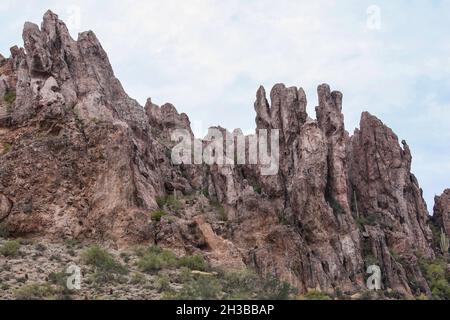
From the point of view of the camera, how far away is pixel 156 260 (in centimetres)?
3453

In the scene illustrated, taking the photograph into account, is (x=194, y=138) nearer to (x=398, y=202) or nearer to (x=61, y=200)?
(x=398, y=202)

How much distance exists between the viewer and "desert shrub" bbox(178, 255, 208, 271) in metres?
36.5

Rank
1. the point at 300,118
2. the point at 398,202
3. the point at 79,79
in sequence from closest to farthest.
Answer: the point at 79,79 < the point at 300,118 < the point at 398,202

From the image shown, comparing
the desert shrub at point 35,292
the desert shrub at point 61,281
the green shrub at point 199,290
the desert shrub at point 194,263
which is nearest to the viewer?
the desert shrub at point 35,292

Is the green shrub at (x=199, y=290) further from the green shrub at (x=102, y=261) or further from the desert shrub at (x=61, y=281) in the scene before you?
the desert shrub at (x=61, y=281)

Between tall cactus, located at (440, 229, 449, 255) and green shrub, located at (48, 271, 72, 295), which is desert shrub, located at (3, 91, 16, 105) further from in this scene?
tall cactus, located at (440, 229, 449, 255)

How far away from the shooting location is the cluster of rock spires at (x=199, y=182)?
39344 millimetres

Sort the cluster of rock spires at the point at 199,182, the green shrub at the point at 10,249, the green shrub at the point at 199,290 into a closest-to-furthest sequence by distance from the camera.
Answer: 1. the green shrub at the point at 199,290
2. the green shrub at the point at 10,249
3. the cluster of rock spires at the point at 199,182

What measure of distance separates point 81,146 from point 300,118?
40.1 m

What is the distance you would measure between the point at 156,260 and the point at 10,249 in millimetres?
7697

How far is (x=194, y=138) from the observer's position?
259 feet

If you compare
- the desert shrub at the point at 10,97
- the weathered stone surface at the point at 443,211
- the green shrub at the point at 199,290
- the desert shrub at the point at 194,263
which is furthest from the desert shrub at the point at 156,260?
the weathered stone surface at the point at 443,211

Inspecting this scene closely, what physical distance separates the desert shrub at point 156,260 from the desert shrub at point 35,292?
629 cm
